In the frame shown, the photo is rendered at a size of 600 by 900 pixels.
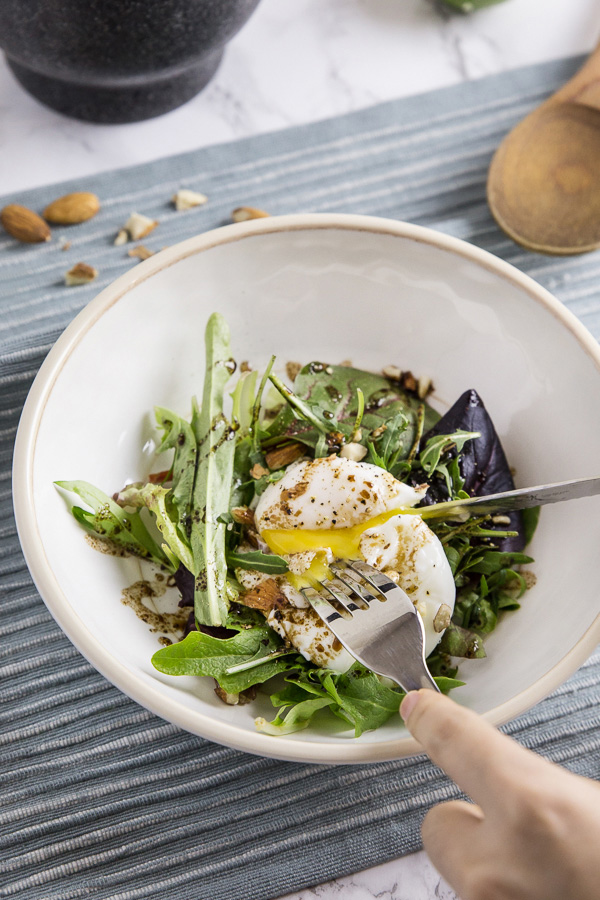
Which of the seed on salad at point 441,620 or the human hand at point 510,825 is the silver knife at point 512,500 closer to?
the seed on salad at point 441,620

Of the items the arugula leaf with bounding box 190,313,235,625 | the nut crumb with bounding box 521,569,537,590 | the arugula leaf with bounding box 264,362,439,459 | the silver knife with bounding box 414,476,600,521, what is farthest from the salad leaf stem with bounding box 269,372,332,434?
the nut crumb with bounding box 521,569,537,590

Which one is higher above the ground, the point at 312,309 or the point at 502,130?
the point at 502,130

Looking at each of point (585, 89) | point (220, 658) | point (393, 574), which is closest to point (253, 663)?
point (220, 658)

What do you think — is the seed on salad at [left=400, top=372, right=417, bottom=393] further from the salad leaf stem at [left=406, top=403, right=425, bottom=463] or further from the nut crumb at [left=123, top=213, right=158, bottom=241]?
the nut crumb at [left=123, top=213, right=158, bottom=241]

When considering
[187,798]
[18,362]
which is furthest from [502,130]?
[187,798]

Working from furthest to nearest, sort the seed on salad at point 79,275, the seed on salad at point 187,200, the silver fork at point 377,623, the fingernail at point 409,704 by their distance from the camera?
the seed on salad at point 187,200 → the seed on salad at point 79,275 → the silver fork at point 377,623 → the fingernail at point 409,704

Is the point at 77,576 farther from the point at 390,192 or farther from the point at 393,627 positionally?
the point at 390,192

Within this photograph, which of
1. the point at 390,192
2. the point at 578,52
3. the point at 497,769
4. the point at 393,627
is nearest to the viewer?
the point at 497,769

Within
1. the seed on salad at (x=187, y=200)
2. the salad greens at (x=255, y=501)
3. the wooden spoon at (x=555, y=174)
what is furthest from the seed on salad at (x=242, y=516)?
the wooden spoon at (x=555, y=174)
